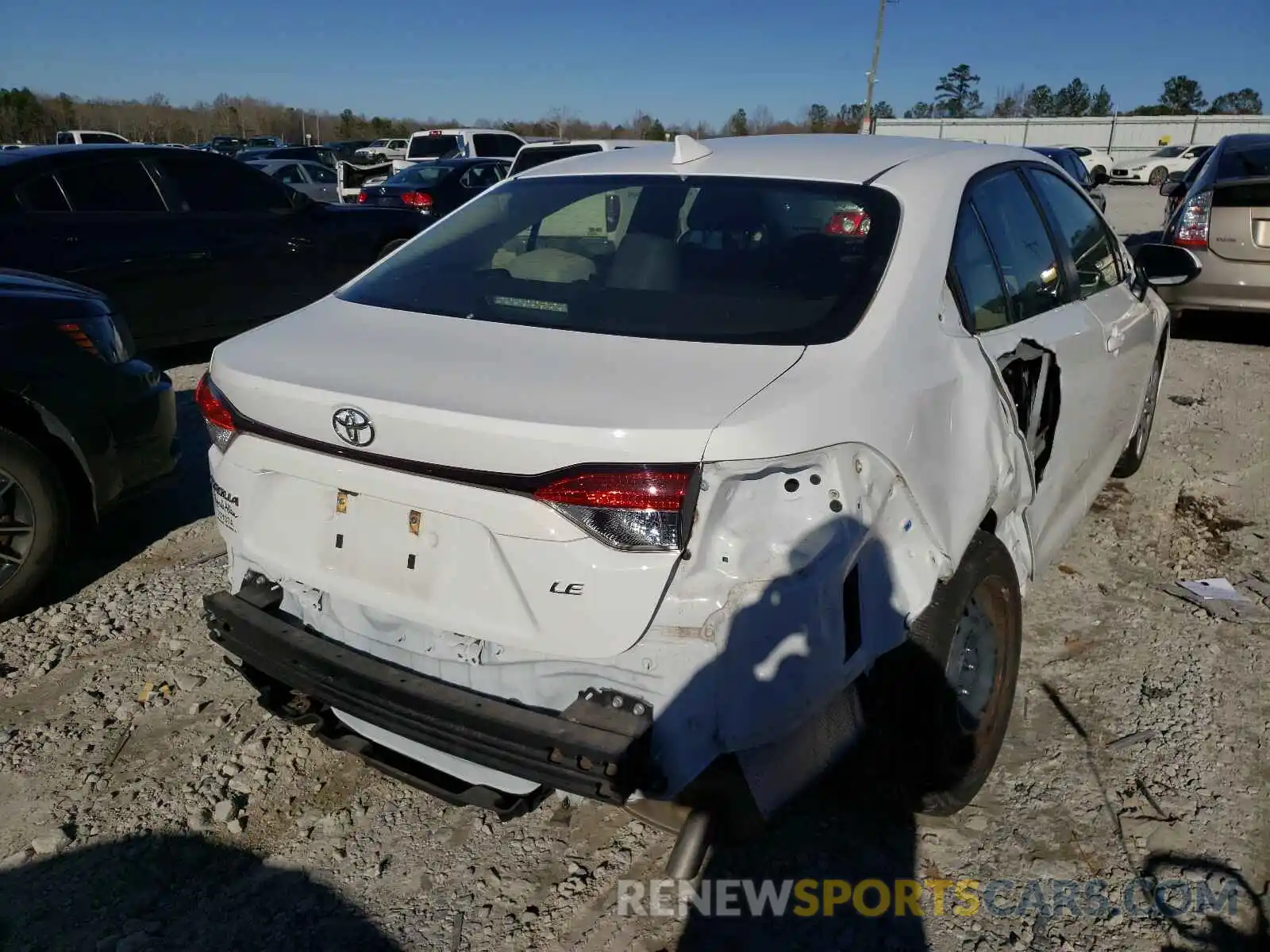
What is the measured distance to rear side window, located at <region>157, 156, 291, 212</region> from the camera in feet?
22.9

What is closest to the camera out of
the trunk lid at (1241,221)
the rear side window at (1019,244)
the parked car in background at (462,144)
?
the rear side window at (1019,244)

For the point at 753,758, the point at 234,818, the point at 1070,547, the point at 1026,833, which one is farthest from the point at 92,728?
the point at 1070,547

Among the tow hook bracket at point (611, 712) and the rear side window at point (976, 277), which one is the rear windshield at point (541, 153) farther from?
the tow hook bracket at point (611, 712)

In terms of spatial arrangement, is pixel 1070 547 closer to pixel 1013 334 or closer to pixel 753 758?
pixel 1013 334

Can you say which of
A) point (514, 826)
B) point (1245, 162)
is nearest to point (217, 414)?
point (514, 826)

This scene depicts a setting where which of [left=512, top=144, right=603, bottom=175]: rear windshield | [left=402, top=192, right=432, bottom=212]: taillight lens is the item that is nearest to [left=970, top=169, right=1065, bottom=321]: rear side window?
[left=512, top=144, right=603, bottom=175]: rear windshield

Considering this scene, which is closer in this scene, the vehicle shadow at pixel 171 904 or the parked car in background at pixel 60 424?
the vehicle shadow at pixel 171 904

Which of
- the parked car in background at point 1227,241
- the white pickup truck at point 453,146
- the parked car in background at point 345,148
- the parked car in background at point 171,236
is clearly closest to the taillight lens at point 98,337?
the parked car in background at point 171,236

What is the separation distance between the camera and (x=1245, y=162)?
864cm

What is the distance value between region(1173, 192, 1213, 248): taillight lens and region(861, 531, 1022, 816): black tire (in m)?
6.33

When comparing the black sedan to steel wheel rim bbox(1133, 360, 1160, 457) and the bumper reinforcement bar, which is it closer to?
steel wheel rim bbox(1133, 360, 1160, 457)

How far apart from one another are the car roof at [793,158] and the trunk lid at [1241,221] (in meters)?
5.14

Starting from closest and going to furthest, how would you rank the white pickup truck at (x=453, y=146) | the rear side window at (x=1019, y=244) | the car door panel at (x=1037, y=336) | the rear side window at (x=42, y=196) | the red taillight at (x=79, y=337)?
1. the car door panel at (x=1037, y=336)
2. the rear side window at (x=1019, y=244)
3. the red taillight at (x=79, y=337)
4. the rear side window at (x=42, y=196)
5. the white pickup truck at (x=453, y=146)

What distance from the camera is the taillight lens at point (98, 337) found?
3.74 m
